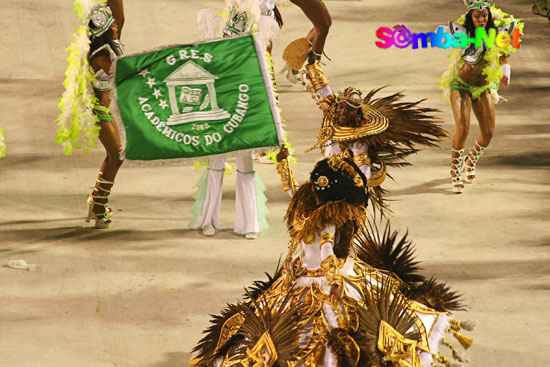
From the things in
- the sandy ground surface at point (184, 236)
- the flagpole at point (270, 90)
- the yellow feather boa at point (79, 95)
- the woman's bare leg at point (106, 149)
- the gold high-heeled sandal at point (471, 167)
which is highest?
the flagpole at point (270, 90)

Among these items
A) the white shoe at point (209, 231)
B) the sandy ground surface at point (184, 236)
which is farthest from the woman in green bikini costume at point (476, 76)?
the white shoe at point (209, 231)

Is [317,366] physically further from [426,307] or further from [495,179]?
[495,179]

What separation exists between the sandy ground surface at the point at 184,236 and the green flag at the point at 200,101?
1.35m

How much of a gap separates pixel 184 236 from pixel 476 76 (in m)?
3.07

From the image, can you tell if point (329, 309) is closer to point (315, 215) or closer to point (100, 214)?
point (315, 215)

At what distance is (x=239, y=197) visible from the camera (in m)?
7.59

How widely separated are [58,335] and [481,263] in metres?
3.27

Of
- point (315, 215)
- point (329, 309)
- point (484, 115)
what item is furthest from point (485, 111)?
point (329, 309)

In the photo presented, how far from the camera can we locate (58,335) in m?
6.01

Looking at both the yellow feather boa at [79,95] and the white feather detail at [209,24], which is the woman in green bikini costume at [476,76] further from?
the yellow feather boa at [79,95]

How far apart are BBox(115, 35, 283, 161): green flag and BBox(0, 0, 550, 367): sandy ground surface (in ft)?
4.43

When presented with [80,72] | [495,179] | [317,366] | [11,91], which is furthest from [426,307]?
[11,91]

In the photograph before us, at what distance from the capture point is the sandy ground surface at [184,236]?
19.8ft

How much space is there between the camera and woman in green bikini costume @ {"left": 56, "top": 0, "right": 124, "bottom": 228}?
7.18 metres
